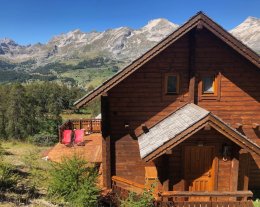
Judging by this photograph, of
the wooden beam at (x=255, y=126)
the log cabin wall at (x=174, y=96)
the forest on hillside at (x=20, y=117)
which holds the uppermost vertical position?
the log cabin wall at (x=174, y=96)

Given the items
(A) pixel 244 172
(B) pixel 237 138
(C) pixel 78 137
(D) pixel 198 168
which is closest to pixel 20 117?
(C) pixel 78 137

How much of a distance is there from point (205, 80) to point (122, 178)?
602 cm

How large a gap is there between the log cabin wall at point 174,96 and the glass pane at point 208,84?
42 centimetres

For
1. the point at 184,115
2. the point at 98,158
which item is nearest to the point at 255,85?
the point at 184,115

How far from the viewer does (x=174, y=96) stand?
14.1 metres

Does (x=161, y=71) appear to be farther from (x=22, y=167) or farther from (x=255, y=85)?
(x=22, y=167)

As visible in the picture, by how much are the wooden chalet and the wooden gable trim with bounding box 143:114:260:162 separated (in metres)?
0.97

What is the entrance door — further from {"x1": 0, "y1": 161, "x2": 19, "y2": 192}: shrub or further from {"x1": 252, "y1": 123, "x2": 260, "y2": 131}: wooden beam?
{"x1": 0, "y1": 161, "x2": 19, "y2": 192}: shrub

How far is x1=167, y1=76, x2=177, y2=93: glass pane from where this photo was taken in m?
14.1

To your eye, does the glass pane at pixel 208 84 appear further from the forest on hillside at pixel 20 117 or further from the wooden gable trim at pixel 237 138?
the forest on hillside at pixel 20 117

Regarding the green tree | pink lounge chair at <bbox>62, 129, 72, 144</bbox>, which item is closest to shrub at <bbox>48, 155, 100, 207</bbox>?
pink lounge chair at <bbox>62, 129, 72, 144</bbox>

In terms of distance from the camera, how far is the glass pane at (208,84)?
14141 mm

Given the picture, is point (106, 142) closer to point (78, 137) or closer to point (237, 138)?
point (237, 138)

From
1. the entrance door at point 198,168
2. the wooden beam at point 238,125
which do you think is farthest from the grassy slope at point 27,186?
the wooden beam at point 238,125
